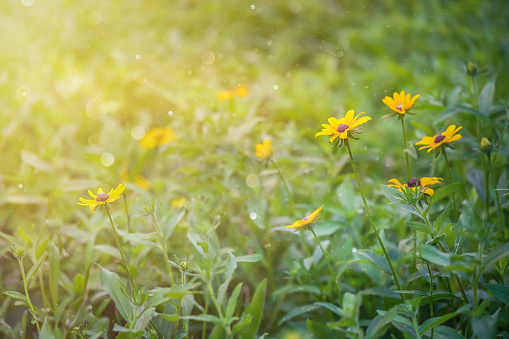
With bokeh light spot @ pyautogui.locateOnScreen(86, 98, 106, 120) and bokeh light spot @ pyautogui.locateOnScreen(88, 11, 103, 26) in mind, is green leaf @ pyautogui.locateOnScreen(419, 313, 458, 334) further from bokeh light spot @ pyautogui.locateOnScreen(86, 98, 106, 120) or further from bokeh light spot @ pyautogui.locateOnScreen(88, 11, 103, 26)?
bokeh light spot @ pyautogui.locateOnScreen(88, 11, 103, 26)

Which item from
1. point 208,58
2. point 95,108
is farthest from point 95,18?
point 95,108

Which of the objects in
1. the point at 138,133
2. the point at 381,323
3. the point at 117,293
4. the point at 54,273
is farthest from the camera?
the point at 138,133

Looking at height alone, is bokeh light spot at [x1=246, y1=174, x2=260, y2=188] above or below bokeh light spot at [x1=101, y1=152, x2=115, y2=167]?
below

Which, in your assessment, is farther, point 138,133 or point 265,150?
point 138,133

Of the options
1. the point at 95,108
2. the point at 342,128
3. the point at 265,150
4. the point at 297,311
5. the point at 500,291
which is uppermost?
the point at 342,128

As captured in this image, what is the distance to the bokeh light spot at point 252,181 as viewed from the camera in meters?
1.29

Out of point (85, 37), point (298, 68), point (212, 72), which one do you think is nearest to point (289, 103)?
point (212, 72)

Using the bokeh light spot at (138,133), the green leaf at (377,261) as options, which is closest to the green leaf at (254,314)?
the green leaf at (377,261)

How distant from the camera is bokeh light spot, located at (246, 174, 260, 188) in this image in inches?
50.7

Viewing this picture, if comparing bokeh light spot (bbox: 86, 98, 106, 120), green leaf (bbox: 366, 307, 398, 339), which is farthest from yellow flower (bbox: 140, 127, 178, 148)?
green leaf (bbox: 366, 307, 398, 339)

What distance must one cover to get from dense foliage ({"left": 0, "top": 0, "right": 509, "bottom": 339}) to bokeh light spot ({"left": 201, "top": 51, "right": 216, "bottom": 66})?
13mm

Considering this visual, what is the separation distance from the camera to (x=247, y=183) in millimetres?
1302

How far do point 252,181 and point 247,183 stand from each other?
0.02m

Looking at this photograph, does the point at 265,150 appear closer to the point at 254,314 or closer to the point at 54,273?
the point at 254,314
